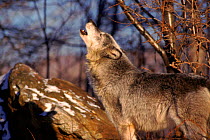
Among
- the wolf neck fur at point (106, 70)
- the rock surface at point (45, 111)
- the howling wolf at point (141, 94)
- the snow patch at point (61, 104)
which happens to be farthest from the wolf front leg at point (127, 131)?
the snow patch at point (61, 104)

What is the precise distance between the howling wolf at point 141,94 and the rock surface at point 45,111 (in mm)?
1402

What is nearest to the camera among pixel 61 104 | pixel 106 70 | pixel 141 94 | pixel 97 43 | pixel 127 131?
pixel 141 94

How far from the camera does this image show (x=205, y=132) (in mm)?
3428

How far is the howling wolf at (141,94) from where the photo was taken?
353 centimetres

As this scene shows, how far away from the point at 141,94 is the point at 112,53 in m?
1.14

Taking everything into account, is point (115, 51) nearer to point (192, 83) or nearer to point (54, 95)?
point (192, 83)

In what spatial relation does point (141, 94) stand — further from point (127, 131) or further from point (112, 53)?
point (112, 53)

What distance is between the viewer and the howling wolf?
3.53m

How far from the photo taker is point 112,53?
4789mm

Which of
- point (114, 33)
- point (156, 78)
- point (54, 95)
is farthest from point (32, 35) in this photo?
point (156, 78)

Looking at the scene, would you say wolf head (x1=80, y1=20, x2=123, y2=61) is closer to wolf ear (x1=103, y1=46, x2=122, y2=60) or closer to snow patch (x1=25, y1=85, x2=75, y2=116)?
wolf ear (x1=103, y1=46, x2=122, y2=60)

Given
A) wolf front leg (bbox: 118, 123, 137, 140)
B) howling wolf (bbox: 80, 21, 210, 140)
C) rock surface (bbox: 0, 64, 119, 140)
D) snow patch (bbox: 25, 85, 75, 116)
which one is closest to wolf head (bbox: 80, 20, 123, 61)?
howling wolf (bbox: 80, 21, 210, 140)

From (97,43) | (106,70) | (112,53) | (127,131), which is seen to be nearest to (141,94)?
(127,131)

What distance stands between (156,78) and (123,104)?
771 mm
